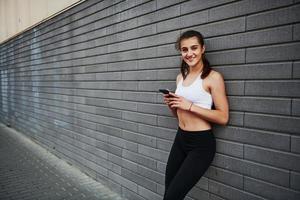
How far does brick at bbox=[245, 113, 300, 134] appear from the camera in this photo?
244 centimetres

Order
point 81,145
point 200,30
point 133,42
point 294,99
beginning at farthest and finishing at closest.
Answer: point 81,145 → point 133,42 → point 200,30 → point 294,99

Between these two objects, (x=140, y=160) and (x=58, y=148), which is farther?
(x=58, y=148)

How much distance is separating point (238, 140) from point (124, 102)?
85.0 inches

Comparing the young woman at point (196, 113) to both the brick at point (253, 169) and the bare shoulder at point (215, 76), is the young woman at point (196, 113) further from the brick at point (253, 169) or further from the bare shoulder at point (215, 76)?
the brick at point (253, 169)

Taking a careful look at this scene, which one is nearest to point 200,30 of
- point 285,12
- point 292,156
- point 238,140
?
point 285,12

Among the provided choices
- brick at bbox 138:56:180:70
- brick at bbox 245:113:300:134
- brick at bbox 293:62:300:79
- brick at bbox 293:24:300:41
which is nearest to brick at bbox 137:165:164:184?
brick at bbox 138:56:180:70

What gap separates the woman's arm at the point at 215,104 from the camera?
282 cm

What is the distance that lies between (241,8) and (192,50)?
55cm

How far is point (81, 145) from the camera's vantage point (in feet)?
19.8

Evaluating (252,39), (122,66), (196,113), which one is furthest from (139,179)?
(252,39)

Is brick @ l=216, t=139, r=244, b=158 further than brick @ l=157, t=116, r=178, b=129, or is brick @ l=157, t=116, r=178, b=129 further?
brick @ l=157, t=116, r=178, b=129

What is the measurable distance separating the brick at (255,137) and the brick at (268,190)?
329 millimetres

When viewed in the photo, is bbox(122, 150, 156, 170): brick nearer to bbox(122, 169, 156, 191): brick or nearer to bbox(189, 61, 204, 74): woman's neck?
bbox(122, 169, 156, 191): brick

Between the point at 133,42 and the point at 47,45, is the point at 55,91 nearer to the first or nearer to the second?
the point at 47,45
